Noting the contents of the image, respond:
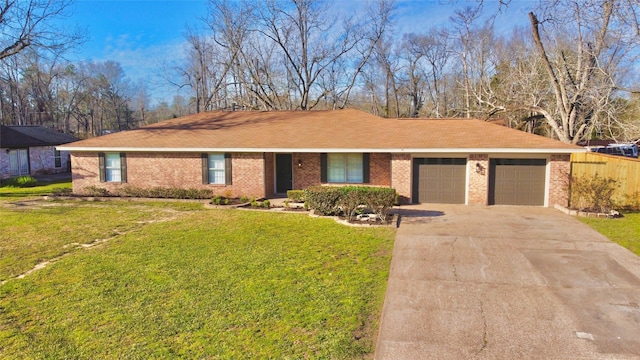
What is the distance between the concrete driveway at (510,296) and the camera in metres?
5.16

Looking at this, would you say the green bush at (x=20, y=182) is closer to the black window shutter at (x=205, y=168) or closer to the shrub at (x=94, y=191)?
the shrub at (x=94, y=191)

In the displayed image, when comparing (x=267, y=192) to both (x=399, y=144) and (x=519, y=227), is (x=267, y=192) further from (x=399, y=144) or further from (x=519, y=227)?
(x=519, y=227)

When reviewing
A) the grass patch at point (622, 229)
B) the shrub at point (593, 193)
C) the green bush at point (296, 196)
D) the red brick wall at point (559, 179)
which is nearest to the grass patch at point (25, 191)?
the green bush at point (296, 196)

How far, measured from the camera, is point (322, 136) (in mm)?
17203

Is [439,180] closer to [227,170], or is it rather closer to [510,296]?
[227,170]

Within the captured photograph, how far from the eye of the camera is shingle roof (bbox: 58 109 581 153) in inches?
598

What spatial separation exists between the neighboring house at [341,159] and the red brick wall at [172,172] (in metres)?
0.04

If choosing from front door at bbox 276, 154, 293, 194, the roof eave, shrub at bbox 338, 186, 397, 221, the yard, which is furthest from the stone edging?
front door at bbox 276, 154, 293, 194

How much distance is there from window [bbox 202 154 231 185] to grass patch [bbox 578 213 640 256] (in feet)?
42.0

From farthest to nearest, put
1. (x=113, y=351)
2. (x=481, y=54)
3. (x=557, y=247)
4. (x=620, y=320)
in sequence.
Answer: (x=481, y=54)
(x=557, y=247)
(x=620, y=320)
(x=113, y=351)

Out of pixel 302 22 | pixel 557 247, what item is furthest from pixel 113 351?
pixel 302 22

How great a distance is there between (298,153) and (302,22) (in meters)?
20.5

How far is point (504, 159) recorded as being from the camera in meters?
15.1

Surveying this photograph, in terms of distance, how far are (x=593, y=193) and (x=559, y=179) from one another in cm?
120
